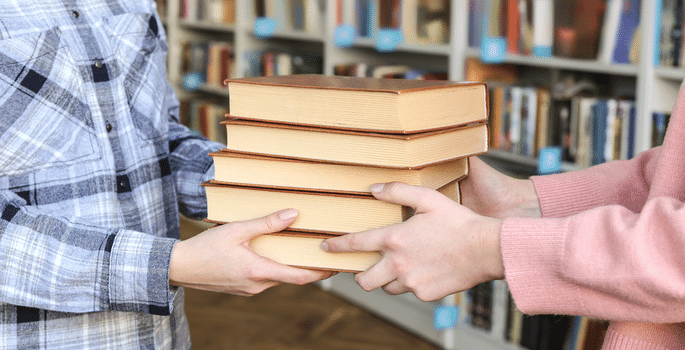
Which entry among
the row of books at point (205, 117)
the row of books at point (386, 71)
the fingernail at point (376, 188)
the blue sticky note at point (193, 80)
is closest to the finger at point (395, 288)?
the fingernail at point (376, 188)

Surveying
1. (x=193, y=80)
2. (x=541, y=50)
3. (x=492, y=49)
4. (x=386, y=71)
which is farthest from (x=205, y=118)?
(x=541, y=50)

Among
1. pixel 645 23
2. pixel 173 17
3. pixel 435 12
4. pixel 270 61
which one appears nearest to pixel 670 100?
pixel 645 23

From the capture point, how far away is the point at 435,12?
2.67 meters

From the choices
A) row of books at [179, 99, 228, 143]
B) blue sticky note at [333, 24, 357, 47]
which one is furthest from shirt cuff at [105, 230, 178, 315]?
row of books at [179, 99, 228, 143]

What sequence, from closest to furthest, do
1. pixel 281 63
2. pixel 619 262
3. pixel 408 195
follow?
pixel 619 262 → pixel 408 195 → pixel 281 63

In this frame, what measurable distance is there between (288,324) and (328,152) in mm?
2227

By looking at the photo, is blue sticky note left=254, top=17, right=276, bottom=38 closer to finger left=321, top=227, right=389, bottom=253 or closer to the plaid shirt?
the plaid shirt

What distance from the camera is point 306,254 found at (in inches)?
34.8

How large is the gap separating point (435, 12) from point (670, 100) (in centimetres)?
101

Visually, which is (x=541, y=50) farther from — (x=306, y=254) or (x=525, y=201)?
(x=306, y=254)

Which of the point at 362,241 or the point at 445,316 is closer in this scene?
the point at 362,241

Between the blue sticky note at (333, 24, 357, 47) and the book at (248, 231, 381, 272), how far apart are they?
221 cm

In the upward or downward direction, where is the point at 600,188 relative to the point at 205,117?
upward

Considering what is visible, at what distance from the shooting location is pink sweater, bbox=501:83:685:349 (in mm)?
698
